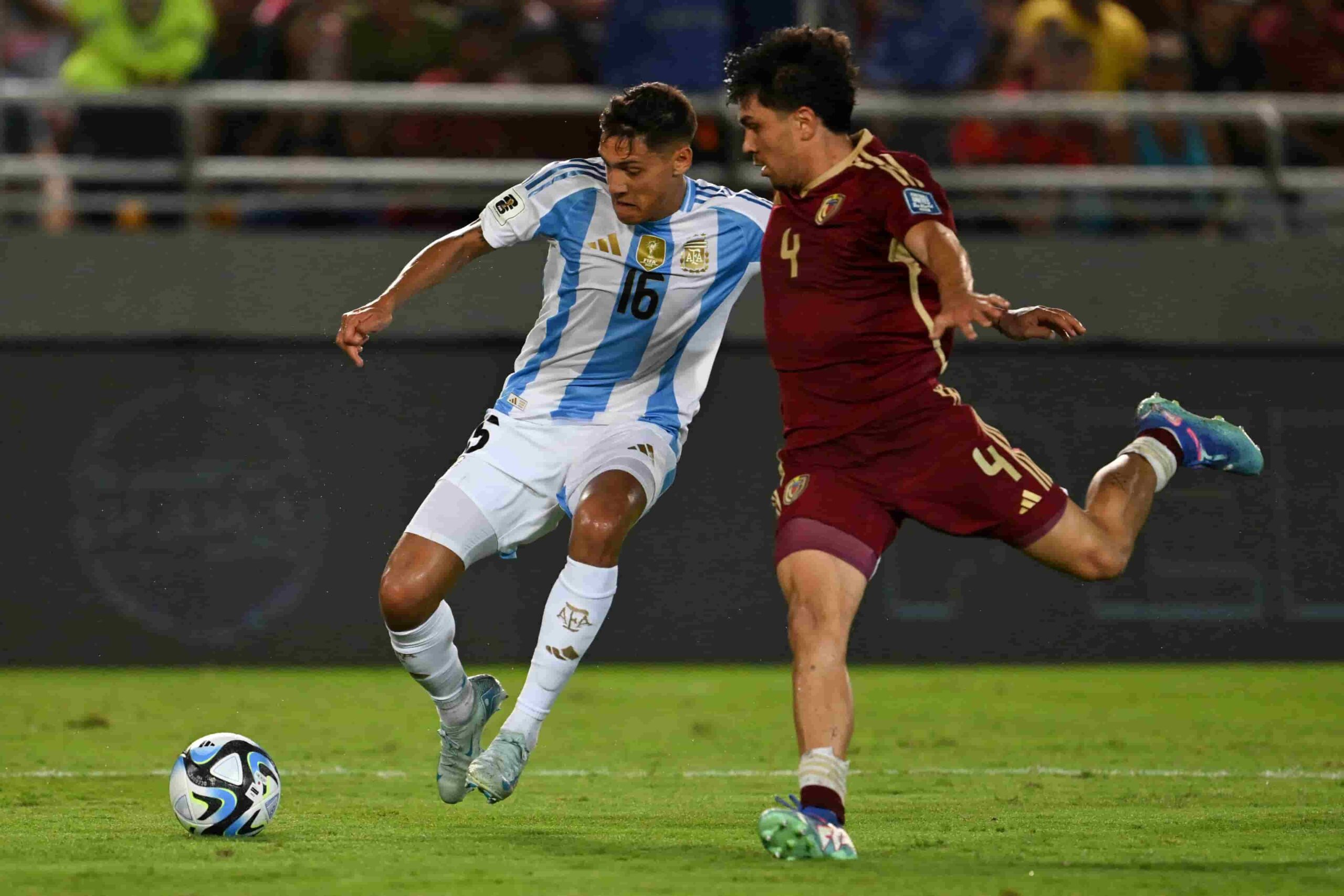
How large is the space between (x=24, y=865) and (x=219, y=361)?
669cm

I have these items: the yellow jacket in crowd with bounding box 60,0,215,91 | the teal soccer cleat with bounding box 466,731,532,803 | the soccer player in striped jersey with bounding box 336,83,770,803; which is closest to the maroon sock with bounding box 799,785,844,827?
the teal soccer cleat with bounding box 466,731,532,803

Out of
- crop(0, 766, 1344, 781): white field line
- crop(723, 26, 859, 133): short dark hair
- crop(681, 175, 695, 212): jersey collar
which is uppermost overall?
crop(723, 26, 859, 133): short dark hair

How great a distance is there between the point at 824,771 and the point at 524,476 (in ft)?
5.93

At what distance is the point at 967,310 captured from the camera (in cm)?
480

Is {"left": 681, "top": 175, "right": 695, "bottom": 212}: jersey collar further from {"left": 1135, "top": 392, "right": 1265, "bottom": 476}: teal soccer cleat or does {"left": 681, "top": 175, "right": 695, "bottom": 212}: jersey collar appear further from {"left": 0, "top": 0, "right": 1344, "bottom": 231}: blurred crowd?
{"left": 0, "top": 0, "right": 1344, "bottom": 231}: blurred crowd

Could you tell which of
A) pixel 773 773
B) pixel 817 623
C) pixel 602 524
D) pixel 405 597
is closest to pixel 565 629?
pixel 602 524

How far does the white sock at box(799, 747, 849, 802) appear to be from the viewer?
492cm

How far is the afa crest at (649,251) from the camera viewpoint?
21.1 feet

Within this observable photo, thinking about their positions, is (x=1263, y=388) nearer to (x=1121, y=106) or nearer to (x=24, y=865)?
(x=1121, y=106)

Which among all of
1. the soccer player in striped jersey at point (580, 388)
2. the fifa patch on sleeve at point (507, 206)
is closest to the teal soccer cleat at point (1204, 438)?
the soccer player in striped jersey at point (580, 388)

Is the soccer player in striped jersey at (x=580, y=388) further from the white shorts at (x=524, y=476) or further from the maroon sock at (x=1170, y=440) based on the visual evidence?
the maroon sock at (x=1170, y=440)

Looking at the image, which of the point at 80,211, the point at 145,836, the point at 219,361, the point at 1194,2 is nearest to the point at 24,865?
the point at 145,836

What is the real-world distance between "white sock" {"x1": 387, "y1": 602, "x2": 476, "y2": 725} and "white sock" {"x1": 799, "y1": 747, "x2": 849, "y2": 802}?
161 centimetres

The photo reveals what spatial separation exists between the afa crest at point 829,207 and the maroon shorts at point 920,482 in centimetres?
57
